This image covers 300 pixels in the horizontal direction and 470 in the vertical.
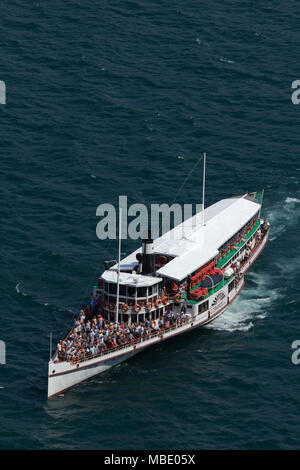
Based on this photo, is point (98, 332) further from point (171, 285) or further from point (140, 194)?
point (140, 194)

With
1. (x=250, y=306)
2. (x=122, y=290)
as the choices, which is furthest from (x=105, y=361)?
(x=250, y=306)

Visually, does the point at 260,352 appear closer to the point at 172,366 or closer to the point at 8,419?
the point at 172,366

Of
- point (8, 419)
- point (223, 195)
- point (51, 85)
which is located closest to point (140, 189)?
point (223, 195)

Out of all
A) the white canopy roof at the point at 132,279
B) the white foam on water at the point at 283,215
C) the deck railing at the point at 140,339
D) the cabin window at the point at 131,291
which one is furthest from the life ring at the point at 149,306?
the white foam on water at the point at 283,215

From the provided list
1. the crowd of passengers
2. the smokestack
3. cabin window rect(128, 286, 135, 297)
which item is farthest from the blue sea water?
the smokestack

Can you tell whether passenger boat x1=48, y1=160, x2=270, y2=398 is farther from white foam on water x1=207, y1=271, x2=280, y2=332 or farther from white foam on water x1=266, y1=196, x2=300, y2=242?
white foam on water x1=266, y1=196, x2=300, y2=242
